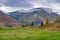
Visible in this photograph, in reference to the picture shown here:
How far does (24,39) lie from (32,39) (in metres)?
1.27

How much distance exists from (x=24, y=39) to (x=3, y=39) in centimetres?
328

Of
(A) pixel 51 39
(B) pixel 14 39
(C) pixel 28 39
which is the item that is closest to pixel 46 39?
(A) pixel 51 39

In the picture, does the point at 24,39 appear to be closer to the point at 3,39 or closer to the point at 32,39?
the point at 32,39

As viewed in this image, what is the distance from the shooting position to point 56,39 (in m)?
32.6

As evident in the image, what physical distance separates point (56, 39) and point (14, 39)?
266 inches

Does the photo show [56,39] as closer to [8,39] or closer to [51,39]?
[51,39]

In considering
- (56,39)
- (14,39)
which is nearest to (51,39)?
(56,39)

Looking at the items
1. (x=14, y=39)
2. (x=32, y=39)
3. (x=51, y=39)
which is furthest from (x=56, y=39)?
(x=14, y=39)

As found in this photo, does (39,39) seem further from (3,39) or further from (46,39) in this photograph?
(3,39)

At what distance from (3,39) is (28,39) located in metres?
3.95

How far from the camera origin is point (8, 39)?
3103cm

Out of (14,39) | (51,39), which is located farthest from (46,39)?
(14,39)

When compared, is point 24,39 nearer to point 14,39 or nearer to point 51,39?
point 14,39

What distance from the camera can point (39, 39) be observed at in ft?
107
